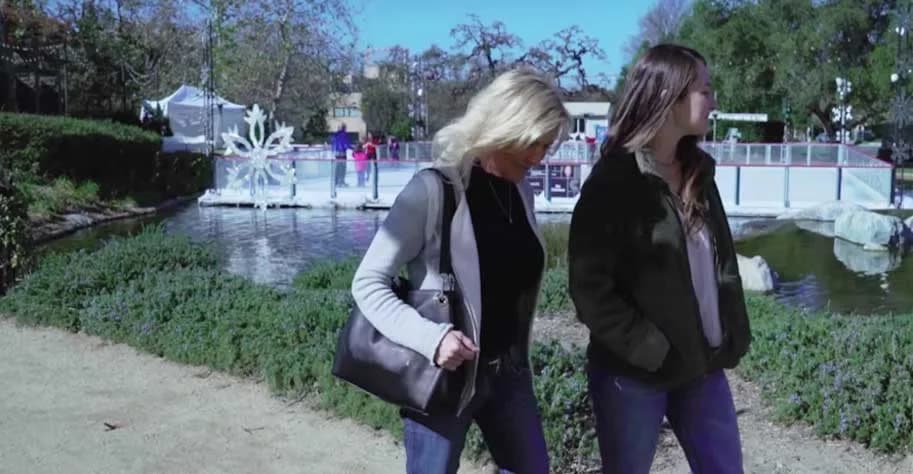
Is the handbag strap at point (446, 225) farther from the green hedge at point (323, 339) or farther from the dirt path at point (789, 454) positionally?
the dirt path at point (789, 454)

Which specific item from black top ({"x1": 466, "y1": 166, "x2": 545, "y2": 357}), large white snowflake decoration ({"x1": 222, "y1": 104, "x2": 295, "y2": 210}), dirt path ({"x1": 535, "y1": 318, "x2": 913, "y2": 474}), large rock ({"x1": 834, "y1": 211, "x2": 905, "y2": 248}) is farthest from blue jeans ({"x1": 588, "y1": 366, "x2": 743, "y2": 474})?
large white snowflake decoration ({"x1": 222, "y1": 104, "x2": 295, "y2": 210})

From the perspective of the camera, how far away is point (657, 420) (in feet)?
8.43

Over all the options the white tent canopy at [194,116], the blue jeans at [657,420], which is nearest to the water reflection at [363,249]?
the blue jeans at [657,420]

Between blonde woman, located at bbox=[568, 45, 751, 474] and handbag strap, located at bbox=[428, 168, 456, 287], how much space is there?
0.35 meters

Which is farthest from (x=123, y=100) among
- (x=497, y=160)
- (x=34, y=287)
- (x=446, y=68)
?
(x=497, y=160)

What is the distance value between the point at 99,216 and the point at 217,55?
64.7 feet

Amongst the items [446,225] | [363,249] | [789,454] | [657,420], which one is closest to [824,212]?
[363,249]

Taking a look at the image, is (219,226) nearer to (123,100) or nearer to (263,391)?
(263,391)

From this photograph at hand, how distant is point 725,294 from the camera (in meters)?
2.59

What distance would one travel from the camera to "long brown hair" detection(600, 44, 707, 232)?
2.48 meters

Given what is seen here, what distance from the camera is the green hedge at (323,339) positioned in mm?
4328

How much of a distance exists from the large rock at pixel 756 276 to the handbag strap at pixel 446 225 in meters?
7.68

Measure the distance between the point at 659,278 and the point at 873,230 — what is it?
39.8 ft

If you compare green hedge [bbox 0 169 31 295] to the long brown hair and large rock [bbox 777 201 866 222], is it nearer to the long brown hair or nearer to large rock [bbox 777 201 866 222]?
the long brown hair
